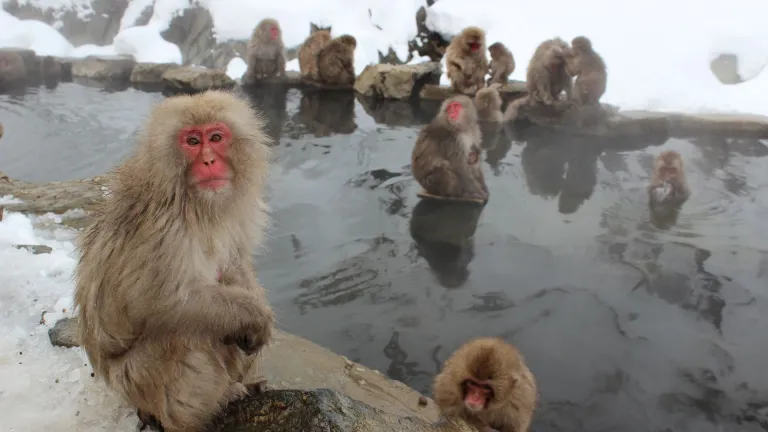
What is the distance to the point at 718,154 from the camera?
7.12 metres

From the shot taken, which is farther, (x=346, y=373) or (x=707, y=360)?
(x=707, y=360)

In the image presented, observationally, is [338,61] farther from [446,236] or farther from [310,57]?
[446,236]

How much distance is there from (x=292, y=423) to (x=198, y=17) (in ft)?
51.1

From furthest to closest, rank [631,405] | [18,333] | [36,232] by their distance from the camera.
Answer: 1. [36,232]
2. [631,405]
3. [18,333]

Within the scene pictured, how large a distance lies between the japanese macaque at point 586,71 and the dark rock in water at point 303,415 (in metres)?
6.80

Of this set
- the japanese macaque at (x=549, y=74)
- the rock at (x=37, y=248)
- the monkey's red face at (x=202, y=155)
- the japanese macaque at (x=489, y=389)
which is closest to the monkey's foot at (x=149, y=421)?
the monkey's red face at (x=202, y=155)

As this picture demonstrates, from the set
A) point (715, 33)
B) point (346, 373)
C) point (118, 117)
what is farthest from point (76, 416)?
point (715, 33)

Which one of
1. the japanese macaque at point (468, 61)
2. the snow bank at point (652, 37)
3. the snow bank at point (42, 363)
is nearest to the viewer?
the snow bank at point (42, 363)

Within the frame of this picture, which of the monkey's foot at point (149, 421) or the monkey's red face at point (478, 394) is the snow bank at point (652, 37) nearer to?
the monkey's red face at point (478, 394)

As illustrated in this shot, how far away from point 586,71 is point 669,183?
2.91 meters

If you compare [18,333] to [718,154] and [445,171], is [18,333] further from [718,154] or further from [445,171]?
[718,154]

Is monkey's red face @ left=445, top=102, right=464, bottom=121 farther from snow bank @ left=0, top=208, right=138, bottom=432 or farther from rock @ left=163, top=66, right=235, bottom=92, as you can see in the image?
rock @ left=163, top=66, right=235, bottom=92

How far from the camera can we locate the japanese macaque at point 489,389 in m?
2.64

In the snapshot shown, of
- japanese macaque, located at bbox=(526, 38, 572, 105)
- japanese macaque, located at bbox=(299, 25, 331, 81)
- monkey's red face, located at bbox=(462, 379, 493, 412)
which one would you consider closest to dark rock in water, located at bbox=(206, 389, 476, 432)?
monkey's red face, located at bbox=(462, 379, 493, 412)
